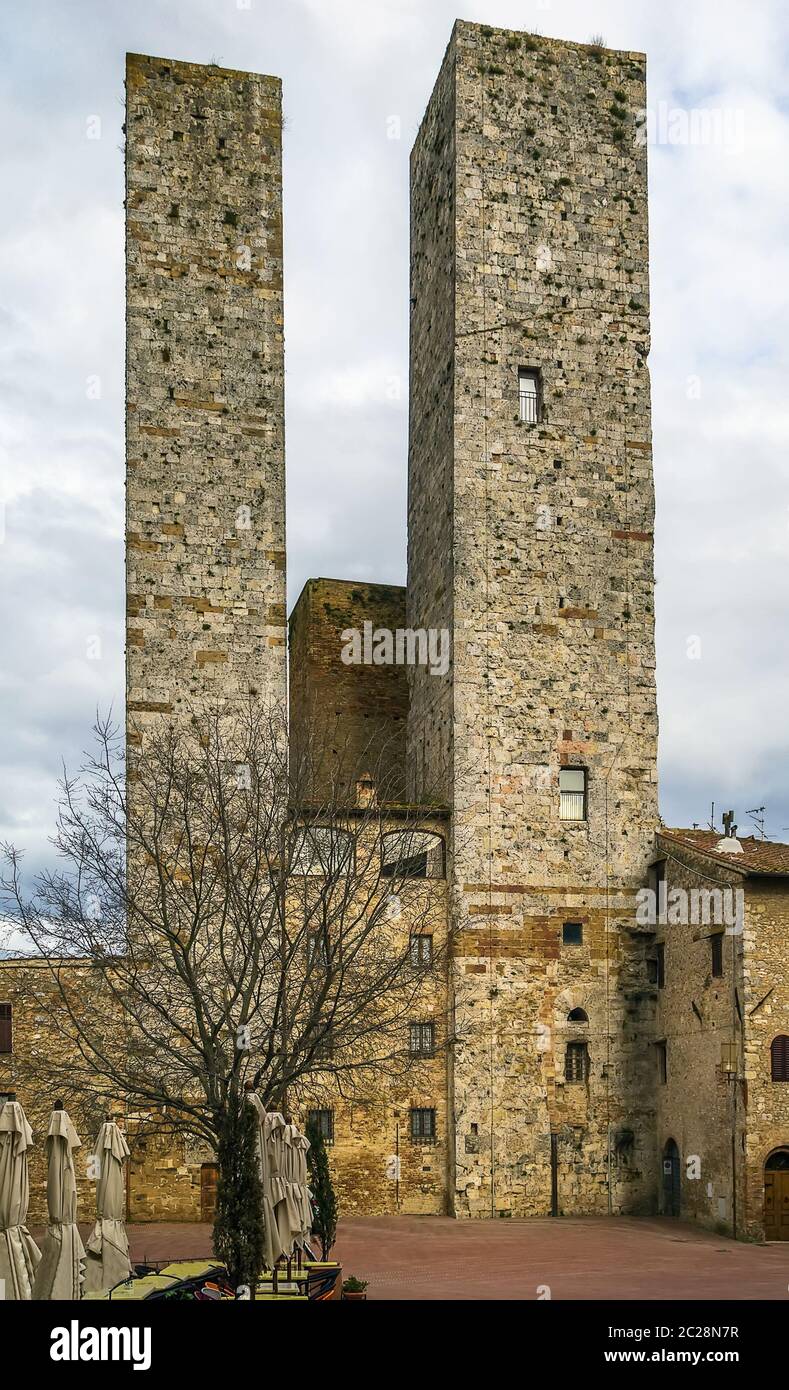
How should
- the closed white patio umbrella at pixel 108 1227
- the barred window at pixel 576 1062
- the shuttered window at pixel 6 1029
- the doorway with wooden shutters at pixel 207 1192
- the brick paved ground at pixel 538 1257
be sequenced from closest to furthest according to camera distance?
1. the closed white patio umbrella at pixel 108 1227
2. the brick paved ground at pixel 538 1257
3. the shuttered window at pixel 6 1029
4. the doorway with wooden shutters at pixel 207 1192
5. the barred window at pixel 576 1062

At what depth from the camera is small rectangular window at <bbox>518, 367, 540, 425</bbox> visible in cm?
3356

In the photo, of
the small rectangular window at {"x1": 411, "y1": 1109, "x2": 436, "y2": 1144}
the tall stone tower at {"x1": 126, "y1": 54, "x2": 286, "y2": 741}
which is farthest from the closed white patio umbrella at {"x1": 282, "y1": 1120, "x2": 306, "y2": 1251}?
the tall stone tower at {"x1": 126, "y1": 54, "x2": 286, "y2": 741}

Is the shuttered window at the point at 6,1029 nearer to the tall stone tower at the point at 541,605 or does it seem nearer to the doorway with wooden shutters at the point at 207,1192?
the doorway with wooden shutters at the point at 207,1192

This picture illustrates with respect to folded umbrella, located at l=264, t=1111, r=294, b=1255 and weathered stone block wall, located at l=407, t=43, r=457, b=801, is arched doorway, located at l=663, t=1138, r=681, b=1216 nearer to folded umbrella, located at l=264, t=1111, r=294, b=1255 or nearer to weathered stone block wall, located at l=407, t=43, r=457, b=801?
weathered stone block wall, located at l=407, t=43, r=457, b=801

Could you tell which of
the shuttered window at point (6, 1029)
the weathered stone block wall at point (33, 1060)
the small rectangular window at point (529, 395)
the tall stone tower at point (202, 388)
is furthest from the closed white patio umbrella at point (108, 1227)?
the small rectangular window at point (529, 395)

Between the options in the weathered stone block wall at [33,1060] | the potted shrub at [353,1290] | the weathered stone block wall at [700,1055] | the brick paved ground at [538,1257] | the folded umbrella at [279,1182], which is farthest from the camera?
the weathered stone block wall at [33,1060]

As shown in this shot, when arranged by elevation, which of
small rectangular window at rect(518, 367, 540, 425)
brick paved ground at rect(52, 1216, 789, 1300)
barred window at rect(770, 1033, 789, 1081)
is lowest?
brick paved ground at rect(52, 1216, 789, 1300)

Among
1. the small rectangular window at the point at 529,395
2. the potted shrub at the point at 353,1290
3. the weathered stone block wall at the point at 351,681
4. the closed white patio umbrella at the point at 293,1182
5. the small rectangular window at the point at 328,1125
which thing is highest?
the small rectangular window at the point at 529,395

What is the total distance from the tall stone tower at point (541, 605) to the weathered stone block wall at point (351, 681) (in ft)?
7.65

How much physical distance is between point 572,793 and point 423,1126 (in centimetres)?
758

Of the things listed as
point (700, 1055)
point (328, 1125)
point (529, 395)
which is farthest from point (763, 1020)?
point (529, 395)

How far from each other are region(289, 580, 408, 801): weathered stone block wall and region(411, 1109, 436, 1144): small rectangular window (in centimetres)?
861

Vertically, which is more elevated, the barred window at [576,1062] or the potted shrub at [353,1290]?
the barred window at [576,1062]

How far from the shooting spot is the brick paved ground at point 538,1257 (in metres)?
20.8
